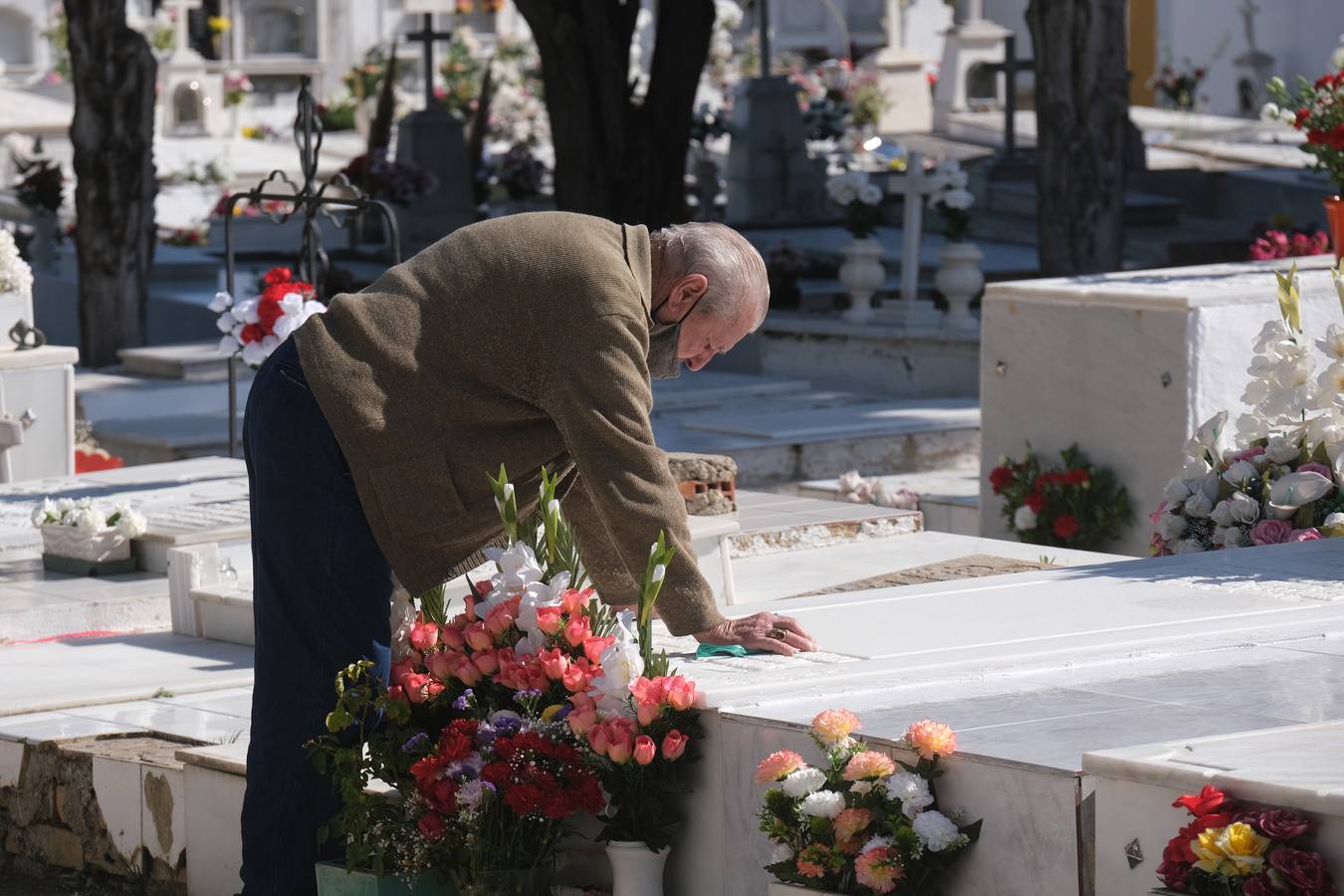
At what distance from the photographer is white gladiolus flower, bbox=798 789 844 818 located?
3115 millimetres

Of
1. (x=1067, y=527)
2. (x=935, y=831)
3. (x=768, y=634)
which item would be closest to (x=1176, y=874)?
(x=935, y=831)

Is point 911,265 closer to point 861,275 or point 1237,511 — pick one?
point 861,275

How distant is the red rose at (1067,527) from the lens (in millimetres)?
7730

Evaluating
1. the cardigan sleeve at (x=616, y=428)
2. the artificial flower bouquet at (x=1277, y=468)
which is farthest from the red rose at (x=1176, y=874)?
the artificial flower bouquet at (x=1277, y=468)

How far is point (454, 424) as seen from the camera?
361 cm

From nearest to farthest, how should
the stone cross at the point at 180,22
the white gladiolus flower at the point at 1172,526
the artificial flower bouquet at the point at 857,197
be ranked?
the white gladiolus flower at the point at 1172,526, the artificial flower bouquet at the point at 857,197, the stone cross at the point at 180,22

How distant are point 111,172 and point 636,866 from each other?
417 inches

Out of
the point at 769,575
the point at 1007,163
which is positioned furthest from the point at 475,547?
the point at 1007,163

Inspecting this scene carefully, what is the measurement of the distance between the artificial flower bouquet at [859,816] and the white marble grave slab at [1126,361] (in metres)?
4.61

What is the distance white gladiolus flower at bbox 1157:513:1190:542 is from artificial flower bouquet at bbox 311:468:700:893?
97.1 inches

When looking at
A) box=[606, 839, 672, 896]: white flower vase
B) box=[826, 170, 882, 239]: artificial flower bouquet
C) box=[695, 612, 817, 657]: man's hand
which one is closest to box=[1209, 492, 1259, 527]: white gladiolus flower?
box=[695, 612, 817, 657]: man's hand

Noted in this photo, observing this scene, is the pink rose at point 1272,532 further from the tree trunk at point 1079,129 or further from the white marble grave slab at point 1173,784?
the tree trunk at point 1079,129

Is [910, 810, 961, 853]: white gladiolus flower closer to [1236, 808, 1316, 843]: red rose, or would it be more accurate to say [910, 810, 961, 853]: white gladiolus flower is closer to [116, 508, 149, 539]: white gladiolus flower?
[1236, 808, 1316, 843]: red rose

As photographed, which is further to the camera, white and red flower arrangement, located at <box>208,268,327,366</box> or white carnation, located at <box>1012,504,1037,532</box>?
white carnation, located at <box>1012,504,1037,532</box>
